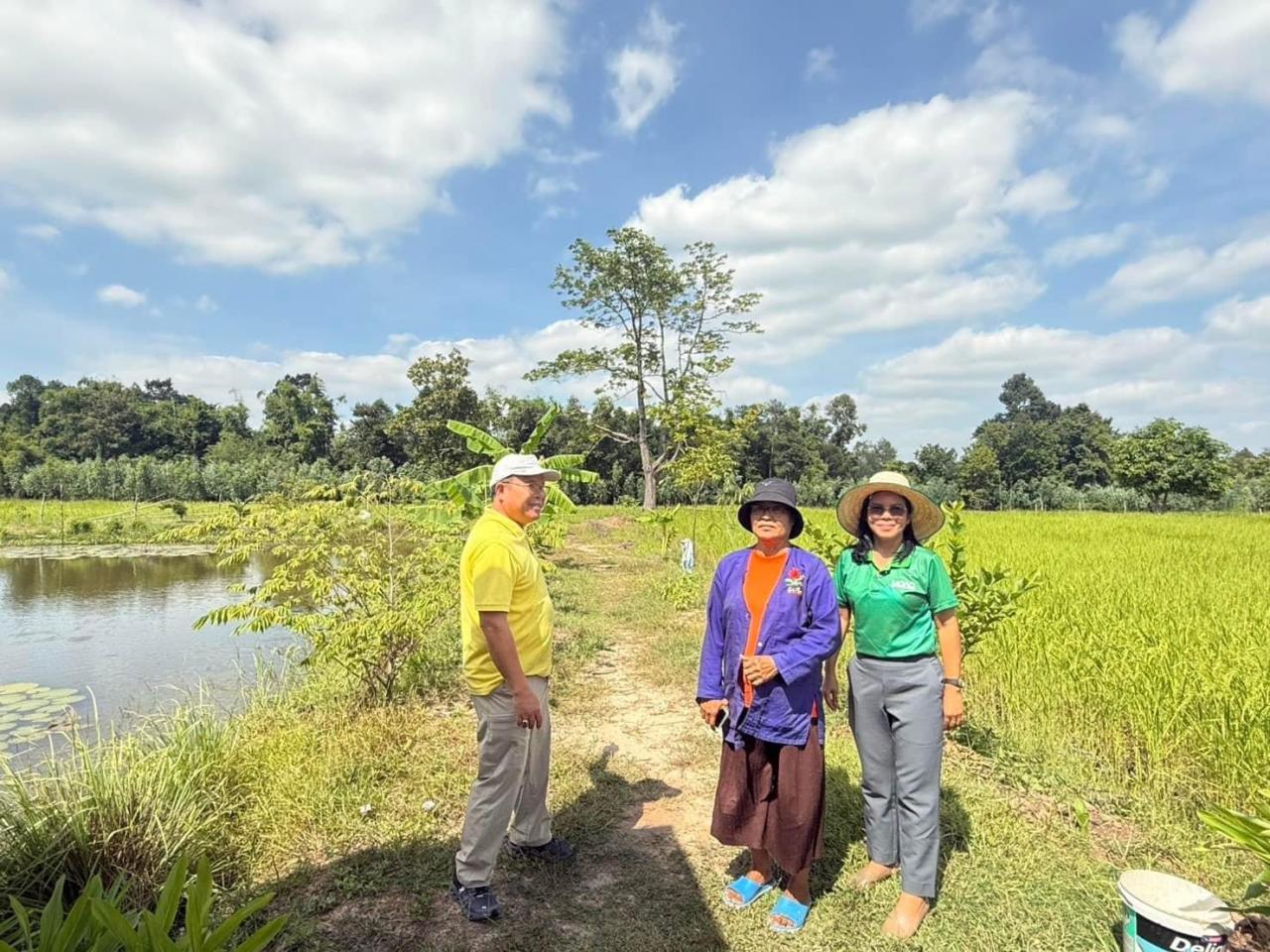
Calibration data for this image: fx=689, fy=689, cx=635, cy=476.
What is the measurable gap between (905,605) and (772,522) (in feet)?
1.86

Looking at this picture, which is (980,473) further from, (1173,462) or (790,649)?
(790,649)

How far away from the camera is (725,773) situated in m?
2.69

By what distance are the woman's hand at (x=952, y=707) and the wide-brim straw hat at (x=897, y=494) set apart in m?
0.58

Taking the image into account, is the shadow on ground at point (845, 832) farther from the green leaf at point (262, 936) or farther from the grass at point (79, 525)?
the grass at point (79, 525)

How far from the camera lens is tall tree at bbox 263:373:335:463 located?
41.6 metres

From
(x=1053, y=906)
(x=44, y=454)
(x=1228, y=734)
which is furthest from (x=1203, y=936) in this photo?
(x=44, y=454)

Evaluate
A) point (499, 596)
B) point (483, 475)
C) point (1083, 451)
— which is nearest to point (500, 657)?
point (499, 596)

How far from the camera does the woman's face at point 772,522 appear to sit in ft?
8.46

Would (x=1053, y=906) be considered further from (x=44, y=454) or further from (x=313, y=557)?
(x=44, y=454)

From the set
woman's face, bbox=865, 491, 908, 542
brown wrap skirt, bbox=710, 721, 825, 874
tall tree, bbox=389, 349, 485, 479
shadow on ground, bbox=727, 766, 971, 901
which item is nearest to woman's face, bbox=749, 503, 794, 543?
woman's face, bbox=865, 491, 908, 542

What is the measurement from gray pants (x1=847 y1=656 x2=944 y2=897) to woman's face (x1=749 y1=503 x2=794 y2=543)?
1.94 ft

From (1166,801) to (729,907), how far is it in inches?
88.6

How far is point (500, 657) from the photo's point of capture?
8.13ft

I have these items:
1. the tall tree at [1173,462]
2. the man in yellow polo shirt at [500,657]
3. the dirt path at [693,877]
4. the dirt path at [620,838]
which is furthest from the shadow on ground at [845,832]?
the tall tree at [1173,462]
